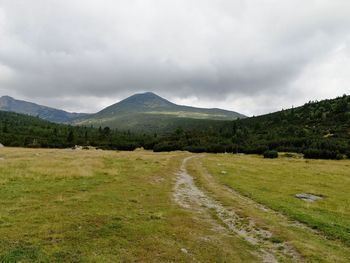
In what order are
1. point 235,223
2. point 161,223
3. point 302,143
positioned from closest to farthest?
point 161,223
point 235,223
point 302,143

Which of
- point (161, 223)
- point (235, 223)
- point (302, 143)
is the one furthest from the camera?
point (302, 143)

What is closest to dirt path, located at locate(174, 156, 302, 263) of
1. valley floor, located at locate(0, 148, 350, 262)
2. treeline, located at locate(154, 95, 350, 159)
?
valley floor, located at locate(0, 148, 350, 262)

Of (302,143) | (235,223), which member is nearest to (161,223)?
(235,223)

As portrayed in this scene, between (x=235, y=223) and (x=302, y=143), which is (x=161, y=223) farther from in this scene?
(x=302, y=143)

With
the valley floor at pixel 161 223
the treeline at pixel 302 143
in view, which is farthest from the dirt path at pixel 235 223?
the treeline at pixel 302 143

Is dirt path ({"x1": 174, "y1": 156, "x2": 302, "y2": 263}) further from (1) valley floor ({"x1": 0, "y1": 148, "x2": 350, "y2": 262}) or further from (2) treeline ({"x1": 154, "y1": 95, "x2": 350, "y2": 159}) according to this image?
(2) treeline ({"x1": 154, "y1": 95, "x2": 350, "y2": 159})

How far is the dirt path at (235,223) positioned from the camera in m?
16.4

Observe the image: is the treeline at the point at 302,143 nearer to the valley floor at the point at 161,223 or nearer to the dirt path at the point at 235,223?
the valley floor at the point at 161,223

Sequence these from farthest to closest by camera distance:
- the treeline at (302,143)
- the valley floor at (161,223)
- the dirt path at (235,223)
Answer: the treeline at (302,143)
the dirt path at (235,223)
the valley floor at (161,223)

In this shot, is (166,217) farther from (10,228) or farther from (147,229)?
(10,228)

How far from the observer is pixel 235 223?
860 inches

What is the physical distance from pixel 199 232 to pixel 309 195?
825 inches

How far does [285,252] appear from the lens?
16.6 metres

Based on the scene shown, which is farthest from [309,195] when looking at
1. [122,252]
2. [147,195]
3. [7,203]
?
[7,203]
